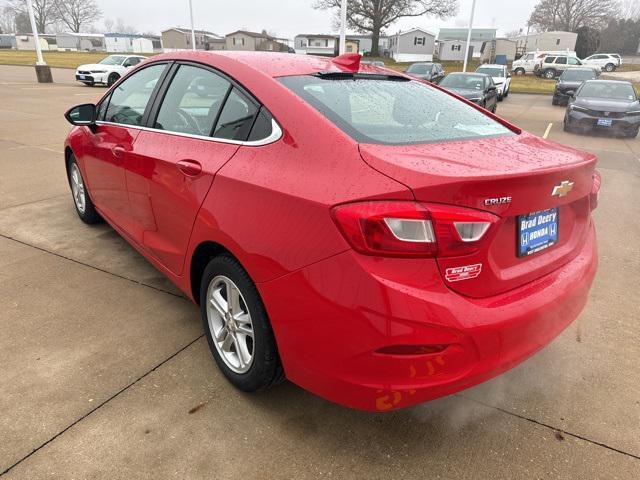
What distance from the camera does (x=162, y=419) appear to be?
7.32 feet

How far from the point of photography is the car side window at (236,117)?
2.24m

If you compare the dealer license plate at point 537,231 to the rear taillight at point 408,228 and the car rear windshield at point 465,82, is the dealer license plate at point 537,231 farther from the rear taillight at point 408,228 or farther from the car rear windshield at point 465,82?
the car rear windshield at point 465,82

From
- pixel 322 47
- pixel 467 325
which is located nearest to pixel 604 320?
pixel 467 325

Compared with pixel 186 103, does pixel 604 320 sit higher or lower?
lower

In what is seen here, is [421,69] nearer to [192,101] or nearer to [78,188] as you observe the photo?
[78,188]

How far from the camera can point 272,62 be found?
252 centimetres

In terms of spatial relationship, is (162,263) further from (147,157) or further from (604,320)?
(604,320)

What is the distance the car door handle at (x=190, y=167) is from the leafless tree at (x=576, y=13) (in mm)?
82769

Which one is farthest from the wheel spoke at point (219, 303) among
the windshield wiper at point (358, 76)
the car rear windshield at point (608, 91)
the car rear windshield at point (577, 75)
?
the car rear windshield at point (577, 75)

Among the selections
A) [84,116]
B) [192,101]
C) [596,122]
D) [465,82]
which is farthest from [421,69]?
[192,101]

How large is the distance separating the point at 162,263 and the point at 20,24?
127m

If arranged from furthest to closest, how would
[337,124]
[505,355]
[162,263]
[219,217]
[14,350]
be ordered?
[162,263]
[14,350]
[219,217]
[337,124]
[505,355]

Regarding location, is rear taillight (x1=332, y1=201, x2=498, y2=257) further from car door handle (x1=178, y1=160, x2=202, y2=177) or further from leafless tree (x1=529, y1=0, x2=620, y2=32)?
leafless tree (x1=529, y1=0, x2=620, y2=32)

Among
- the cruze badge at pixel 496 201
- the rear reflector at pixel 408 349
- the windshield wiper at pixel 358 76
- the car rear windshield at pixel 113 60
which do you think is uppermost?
the windshield wiper at pixel 358 76
